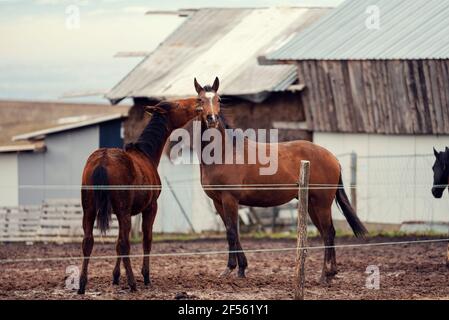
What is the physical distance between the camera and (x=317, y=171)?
16219mm

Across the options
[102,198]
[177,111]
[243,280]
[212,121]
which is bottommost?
[243,280]

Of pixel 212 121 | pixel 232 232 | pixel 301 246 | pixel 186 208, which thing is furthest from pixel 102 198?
pixel 186 208

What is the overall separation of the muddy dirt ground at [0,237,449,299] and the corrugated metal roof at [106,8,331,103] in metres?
8.44

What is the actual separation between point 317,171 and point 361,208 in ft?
32.5

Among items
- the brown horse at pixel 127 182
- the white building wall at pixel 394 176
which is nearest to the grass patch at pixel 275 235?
the white building wall at pixel 394 176

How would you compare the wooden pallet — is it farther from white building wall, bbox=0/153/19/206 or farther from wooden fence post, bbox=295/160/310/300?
wooden fence post, bbox=295/160/310/300

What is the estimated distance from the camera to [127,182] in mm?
14328

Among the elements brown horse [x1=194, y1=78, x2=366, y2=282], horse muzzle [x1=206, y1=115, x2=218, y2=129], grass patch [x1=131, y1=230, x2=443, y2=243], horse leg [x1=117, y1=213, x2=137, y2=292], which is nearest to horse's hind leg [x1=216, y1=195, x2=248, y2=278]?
brown horse [x1=194, y1=78, x2=366, y2=282]

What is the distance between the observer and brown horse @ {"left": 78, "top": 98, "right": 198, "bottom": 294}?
14031 mm

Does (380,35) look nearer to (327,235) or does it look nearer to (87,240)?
(327,235)

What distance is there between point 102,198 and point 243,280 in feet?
8.24

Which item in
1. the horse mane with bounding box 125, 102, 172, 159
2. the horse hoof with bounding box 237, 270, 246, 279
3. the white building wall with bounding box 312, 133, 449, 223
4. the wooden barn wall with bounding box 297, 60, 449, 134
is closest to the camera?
the horse mane with bounding box 125, 102, 172, 159
